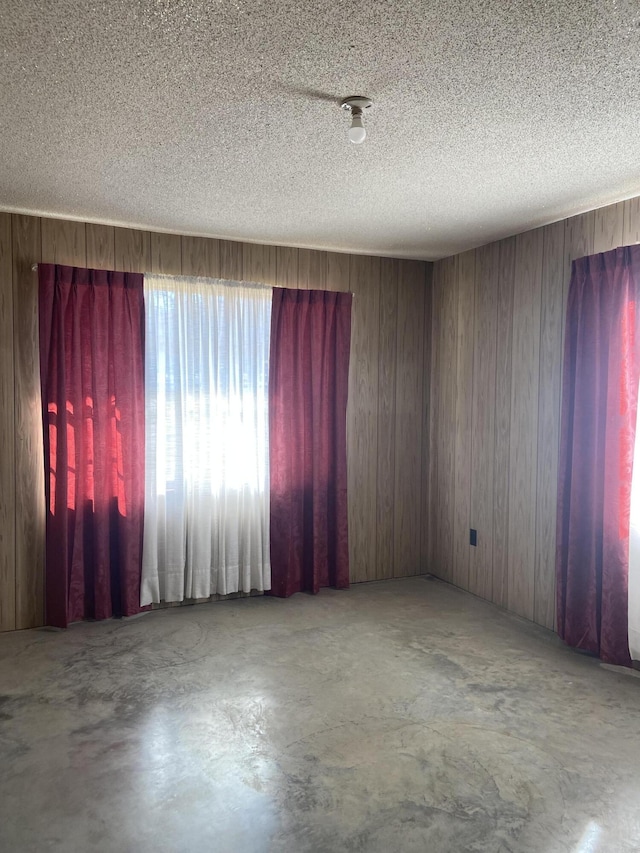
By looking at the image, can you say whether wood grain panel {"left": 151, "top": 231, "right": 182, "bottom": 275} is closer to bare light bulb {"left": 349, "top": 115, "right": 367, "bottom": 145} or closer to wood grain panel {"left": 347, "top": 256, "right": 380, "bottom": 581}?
wood grain panel {"left": 347, "top": 256, "right": 380, "bottom": 581}

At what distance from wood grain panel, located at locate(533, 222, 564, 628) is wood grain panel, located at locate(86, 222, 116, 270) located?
8.86 ft

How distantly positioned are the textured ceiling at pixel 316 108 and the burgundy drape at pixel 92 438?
1.73 feet

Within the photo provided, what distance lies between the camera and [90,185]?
3160 millimetres

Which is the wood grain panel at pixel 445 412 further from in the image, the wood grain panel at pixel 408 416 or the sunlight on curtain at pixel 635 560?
the sunlight on curtain at pixel 635 560

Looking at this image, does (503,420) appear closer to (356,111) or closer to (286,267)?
(286,267)

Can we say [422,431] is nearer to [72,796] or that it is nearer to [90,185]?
[90,185]

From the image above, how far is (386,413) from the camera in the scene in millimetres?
4848

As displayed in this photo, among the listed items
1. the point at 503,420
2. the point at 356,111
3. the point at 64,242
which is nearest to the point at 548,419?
the point at 503,420

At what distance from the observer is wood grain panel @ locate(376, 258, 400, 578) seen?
4.81 m

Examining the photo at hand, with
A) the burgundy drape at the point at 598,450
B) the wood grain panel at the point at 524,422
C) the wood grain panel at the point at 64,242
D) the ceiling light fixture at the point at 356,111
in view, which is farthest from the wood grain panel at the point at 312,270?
the ceiling light fixture at the point at 356,111

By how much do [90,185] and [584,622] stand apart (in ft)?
11.5

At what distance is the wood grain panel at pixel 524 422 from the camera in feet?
12.9

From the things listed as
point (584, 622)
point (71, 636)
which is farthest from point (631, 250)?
point (71, 636)

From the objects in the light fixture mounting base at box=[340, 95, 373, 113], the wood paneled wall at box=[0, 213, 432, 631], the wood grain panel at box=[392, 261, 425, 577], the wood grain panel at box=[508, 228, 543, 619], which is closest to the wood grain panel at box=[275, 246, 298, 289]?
the wood paneled wall at box=[0, 213, 432, 631]
